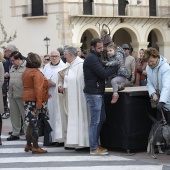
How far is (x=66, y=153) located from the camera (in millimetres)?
10750

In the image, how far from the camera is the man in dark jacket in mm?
10195

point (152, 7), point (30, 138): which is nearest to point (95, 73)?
point (30, 138)

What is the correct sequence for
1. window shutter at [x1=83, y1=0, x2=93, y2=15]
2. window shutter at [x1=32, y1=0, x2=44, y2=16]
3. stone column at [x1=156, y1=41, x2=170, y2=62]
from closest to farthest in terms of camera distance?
window shutter at [x1=32, y1=0, x2=44, y2=16] → window shutter at [x1=83, y1=0, x2=93, y2=15] → stone column at [x1=156, y1=41, x2=170, y2=62]

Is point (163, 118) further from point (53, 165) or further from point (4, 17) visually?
point (4, 17)

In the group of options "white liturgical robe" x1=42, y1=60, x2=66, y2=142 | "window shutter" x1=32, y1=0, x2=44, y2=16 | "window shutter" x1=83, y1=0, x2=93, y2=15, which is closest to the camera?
"white liturgical robe" x1=42, y1=60, x2=66, y2=142

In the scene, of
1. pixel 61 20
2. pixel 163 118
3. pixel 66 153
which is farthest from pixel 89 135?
pixel 61 20

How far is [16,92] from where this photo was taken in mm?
12430

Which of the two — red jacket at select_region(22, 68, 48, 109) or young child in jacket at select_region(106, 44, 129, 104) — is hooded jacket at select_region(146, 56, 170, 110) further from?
red jacket at select_region(22, 68, 48, 109)

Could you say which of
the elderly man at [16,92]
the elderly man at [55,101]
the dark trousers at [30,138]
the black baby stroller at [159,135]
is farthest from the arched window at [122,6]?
the black baby stroller at [159,135]

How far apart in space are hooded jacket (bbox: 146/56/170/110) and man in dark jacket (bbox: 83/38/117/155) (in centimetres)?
66

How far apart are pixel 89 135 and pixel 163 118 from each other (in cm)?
140

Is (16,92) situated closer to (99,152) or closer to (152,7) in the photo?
(99,152)

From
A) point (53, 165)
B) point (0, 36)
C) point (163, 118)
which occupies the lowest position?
point (53, 165)

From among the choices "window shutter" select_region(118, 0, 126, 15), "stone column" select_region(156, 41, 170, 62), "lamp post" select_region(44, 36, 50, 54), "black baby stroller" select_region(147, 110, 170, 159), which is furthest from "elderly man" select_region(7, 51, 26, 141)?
"stone column" select_region(156, 41, 170, 62)
